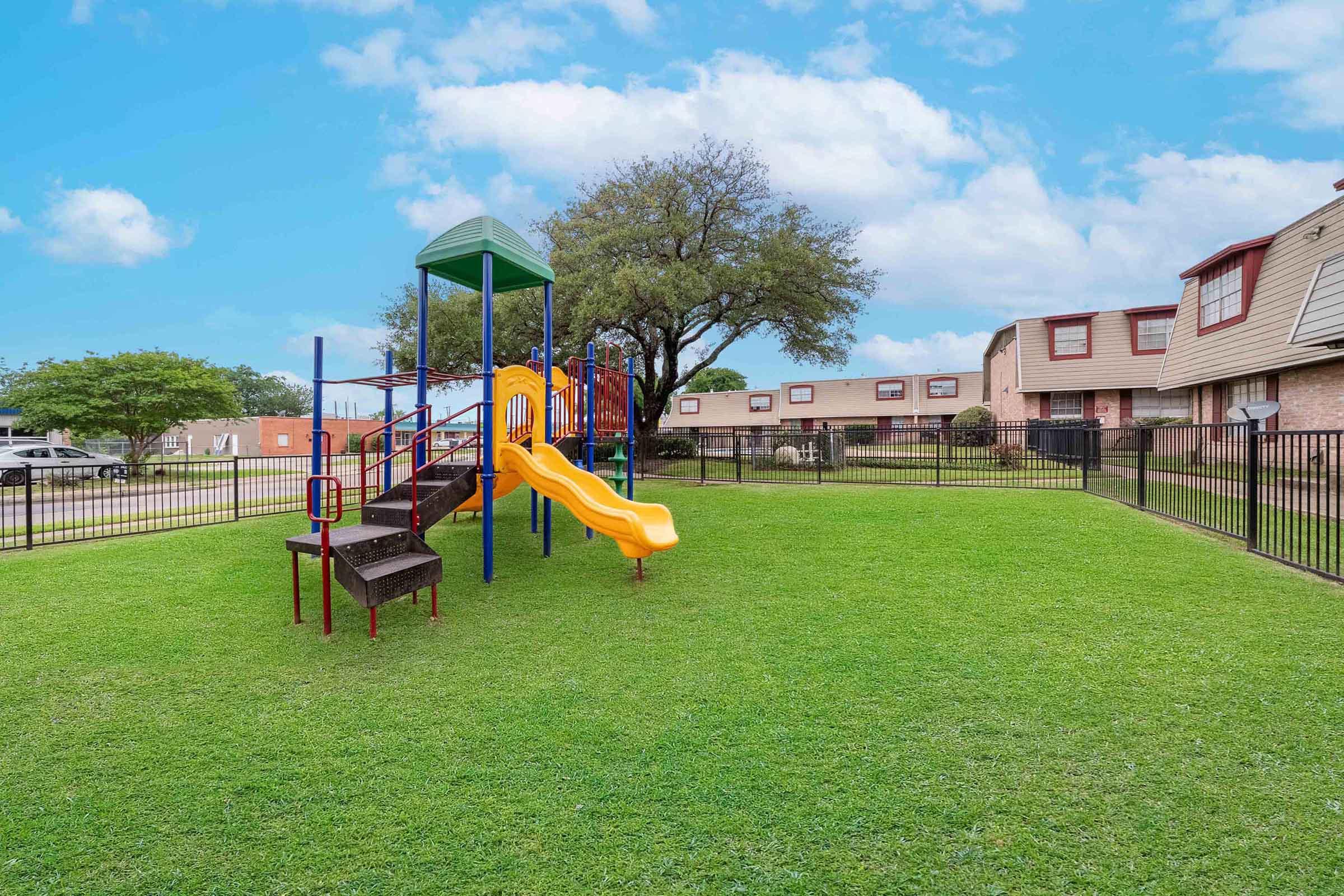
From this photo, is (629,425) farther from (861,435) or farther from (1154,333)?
(1154,333)

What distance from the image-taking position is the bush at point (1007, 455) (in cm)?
1564

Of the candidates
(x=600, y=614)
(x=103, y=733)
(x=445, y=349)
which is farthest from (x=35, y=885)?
(x=445, y=349)

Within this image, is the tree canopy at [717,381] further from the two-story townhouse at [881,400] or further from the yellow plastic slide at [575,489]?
the yellow plastic slide at [575,489]

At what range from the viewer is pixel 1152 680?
12.3 ft

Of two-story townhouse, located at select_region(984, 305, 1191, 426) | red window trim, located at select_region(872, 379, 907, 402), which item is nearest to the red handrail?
two-story townhouse, located at select_region(984, 305, 1191, 426)

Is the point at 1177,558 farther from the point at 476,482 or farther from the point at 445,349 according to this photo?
the point at 445,349

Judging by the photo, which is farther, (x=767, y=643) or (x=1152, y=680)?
(x=767, y=643)

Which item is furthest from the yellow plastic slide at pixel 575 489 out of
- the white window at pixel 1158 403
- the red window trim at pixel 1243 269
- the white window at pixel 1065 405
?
the white window at pixel 1158 403

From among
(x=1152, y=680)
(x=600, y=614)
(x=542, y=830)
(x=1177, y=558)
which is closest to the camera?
(x=542, y=830)

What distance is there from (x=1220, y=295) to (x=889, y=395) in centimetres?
2521

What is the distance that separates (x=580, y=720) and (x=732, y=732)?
2.85 feet

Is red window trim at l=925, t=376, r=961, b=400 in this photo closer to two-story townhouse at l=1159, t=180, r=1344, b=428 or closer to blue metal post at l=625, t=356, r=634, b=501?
two-story townhouse at l=1159, t=180, r=1344, b=428

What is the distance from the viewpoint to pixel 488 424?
691cm

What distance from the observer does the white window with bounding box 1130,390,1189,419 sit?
23.3 meters
